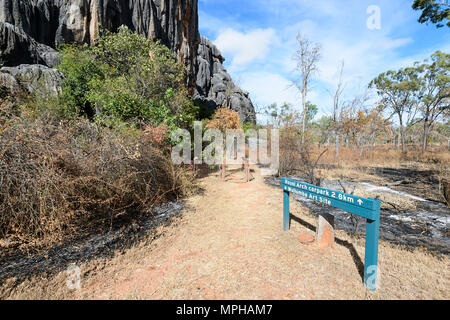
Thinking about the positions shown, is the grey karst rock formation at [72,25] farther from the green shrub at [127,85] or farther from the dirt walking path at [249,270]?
the dirt walking path at [249,270]

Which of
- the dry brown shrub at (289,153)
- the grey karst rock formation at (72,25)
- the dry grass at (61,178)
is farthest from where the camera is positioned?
the dry brown shrub at (289,153)

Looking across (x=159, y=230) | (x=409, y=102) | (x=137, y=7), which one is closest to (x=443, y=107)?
(x=409, y=102)

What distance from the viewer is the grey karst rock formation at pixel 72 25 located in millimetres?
10234

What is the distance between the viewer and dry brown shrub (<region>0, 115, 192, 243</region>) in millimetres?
3482

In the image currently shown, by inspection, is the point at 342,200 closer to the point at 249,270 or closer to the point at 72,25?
the point at 249,270

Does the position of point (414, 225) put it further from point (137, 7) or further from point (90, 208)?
point (137, 7)

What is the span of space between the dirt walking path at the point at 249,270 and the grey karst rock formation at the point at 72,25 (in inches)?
399

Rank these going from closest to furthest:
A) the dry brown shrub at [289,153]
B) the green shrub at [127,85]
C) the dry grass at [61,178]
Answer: the dry grass at [61,178]
the green shrub at [127,85]
the dry brown shrub at [289,153]

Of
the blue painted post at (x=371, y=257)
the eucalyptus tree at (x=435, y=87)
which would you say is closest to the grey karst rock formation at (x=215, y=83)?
the eucalyptus tree at (x=435, y=87)

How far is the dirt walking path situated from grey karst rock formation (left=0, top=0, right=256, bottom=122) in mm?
10143

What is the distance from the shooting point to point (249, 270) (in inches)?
112

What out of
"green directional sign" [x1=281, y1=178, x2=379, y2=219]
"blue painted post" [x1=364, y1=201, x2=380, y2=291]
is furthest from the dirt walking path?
"green directional sign" [x1=281, y1=178, x2=379, y2=219]

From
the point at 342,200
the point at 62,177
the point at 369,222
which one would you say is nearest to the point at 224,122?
the point at 62,177

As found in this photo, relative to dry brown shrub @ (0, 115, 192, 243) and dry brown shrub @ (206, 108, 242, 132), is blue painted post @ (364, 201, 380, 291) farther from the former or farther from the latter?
dry brown shrub @ (206, 108, 242, 132)
